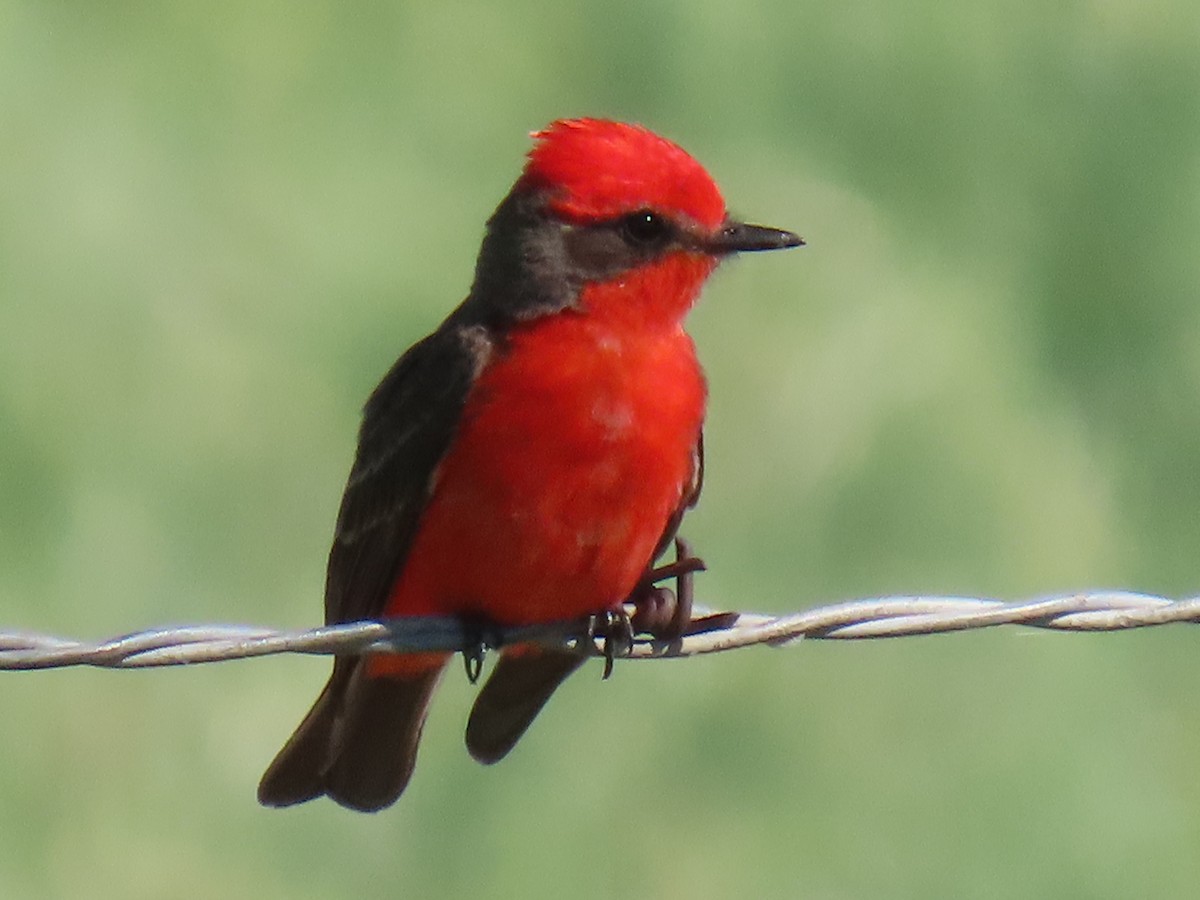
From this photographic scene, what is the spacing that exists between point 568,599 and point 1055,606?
1.43 meters

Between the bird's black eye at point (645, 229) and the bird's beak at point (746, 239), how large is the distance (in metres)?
0.11

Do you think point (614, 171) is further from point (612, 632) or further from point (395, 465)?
point (612, 632)

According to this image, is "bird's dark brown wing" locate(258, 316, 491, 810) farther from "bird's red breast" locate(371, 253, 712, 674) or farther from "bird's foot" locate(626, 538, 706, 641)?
"bird's foot" locate(626, 538, 706, 641)

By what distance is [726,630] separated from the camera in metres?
3.77

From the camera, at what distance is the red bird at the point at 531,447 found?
15.0 feet

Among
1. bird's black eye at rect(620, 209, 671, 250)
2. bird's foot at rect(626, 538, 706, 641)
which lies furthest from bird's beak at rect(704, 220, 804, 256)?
bird's foot at rect(626, 538, 706, 641)

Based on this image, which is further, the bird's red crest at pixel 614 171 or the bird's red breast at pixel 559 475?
the bird's red crest at pixel 614 171

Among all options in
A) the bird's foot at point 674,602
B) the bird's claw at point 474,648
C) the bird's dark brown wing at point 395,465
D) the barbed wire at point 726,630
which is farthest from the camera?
the bird's dark brown wing at point 395,465

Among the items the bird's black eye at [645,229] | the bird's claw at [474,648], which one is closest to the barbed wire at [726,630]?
the bird's claw at [474,648]

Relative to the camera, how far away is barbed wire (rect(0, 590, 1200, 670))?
10.7ft

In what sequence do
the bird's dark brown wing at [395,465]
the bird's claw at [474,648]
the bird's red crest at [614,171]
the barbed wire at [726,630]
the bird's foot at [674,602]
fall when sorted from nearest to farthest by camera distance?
the barbed wire at [726,630]
the bird's foot at [674,602]
the bird's claw at [474,648]
the bird's dark brown wing at [395,465]
the bird's red crest at [614,171]

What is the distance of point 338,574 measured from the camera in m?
5.02

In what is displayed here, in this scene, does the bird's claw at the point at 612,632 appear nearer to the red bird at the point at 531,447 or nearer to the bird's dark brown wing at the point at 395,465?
the red bird at the point at 531,447

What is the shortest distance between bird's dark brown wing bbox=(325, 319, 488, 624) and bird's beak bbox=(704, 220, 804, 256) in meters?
0.64
